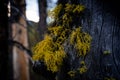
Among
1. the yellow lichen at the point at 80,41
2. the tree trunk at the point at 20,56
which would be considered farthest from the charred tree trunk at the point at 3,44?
the yellow lichen at the point at 80,41

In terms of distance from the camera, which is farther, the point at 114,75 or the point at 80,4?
the point at 80,4

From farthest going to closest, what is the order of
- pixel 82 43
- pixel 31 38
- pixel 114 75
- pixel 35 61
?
pixel 31 38
pixel 35 61
pixel 82 43
pixel 114 75

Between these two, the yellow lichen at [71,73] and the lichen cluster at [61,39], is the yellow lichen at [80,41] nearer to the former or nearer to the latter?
the lichen cluster at [61,39]

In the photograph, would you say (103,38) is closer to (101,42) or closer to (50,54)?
(101,42)

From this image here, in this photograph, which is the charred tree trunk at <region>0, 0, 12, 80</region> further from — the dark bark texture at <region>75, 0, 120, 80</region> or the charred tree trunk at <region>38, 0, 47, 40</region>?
the dark bark texture at <region>75, 0, 120, 80</region>

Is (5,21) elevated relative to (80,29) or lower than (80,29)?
elevated

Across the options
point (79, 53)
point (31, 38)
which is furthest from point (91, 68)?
point (31, 38)

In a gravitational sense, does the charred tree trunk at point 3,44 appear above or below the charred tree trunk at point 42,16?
below

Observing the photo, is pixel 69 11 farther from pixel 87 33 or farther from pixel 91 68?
pixel 91 68
